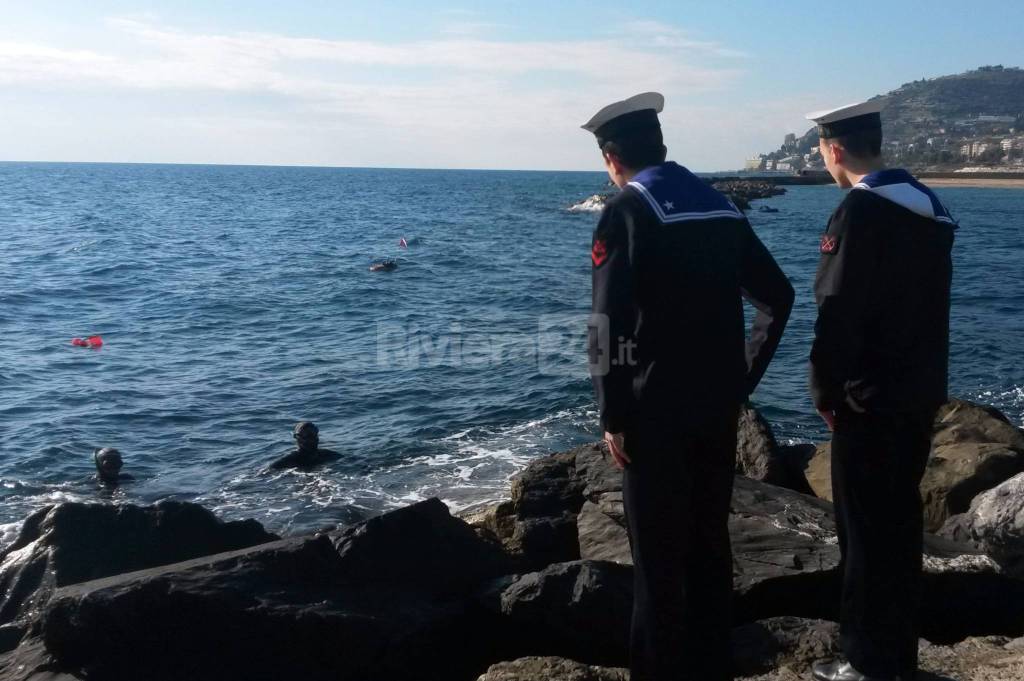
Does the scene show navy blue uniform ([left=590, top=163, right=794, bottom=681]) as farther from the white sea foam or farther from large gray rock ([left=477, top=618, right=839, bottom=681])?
the white sea foam

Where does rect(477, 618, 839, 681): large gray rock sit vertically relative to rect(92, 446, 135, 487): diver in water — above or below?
above

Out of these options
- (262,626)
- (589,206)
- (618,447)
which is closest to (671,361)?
(618,447)

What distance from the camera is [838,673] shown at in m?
3.94

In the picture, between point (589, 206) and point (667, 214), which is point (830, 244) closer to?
point (667, 214)

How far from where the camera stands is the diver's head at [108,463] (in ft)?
38.1

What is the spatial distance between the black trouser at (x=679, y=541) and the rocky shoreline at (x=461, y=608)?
672 mm

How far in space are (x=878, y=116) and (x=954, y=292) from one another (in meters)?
25.6

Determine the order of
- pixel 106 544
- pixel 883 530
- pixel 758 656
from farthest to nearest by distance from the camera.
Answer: pixel 106 544, pixel 758 656, pixel 883 530

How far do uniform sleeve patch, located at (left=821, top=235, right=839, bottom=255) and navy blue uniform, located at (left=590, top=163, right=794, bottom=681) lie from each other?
27cm

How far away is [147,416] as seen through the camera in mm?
14766

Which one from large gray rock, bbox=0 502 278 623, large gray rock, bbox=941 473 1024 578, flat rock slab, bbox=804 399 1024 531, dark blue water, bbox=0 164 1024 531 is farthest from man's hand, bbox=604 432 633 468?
dark blue water, bbox=0 164 1024 531

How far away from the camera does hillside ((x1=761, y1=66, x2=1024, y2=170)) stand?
13212 centimetres

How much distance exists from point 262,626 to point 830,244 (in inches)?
128

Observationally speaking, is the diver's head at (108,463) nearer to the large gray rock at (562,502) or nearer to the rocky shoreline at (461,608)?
the large gray rock at (562,502)
